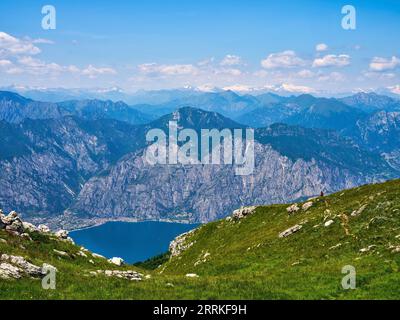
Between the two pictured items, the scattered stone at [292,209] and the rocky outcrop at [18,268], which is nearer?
the rocky outcrop at [18,268]

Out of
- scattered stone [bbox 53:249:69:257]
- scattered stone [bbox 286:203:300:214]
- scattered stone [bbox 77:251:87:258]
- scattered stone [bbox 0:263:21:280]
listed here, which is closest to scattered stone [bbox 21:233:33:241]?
scattered stone [bbox 53:249:69:257]

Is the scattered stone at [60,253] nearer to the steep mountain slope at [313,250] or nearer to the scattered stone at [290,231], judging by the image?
the steep mountain slope at [313,250]

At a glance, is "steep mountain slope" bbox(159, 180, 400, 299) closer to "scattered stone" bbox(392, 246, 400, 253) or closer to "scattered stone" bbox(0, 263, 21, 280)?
"scattered stone" bbox(392, 246, 400, 253)

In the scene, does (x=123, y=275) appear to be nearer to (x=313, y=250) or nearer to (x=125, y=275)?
(x=125, y=275)

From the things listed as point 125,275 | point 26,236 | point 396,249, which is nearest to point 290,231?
point 396,249

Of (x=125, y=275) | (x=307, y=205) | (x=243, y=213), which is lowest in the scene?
(x=243, y=213)

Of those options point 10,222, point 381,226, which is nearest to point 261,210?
point 381,226

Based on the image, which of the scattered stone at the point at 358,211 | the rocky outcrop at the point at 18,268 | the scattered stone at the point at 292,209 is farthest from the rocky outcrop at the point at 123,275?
the scattered stone at the point at 292,209
